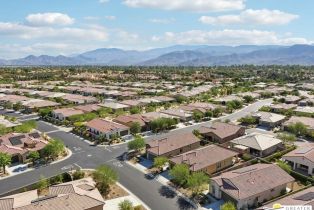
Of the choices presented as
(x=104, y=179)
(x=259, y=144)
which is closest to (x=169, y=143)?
(x=259, y=144)

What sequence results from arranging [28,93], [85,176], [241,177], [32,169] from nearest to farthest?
[241,177], [85,176], [32,169], [28,93]

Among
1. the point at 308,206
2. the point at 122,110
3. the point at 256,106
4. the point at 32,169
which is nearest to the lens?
the point at 308,206

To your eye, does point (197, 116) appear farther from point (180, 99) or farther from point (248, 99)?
point (248, 99)

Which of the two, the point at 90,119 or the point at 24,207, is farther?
the point at 90,119

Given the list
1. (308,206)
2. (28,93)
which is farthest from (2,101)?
(308,206)

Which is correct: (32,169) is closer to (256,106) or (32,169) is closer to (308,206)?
(308,206)

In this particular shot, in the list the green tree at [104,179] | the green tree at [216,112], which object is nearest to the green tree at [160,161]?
the green tree at [104,179]
